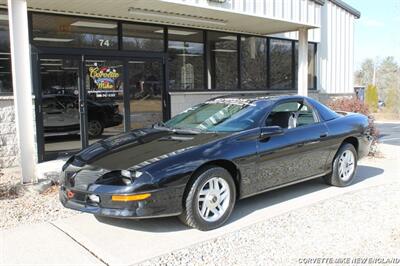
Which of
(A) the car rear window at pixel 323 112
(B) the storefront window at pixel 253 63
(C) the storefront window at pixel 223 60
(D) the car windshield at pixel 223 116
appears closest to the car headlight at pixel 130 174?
(D) the car windshield at pixel 223 116

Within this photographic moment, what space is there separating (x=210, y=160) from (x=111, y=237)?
4.34 ft

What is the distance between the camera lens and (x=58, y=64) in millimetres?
8758

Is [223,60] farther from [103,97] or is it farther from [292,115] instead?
[292,115]

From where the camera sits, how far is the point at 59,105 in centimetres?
877

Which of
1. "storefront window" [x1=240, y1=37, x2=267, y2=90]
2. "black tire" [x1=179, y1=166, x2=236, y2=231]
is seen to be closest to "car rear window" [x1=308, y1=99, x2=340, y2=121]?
"black tire" [x1=179, y1=166, x2=236, y2=231]

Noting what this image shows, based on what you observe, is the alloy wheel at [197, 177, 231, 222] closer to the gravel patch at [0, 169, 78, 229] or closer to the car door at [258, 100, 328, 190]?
the car door at [258, 100, 328, 190]

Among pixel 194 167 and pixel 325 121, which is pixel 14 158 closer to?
pixel 194 167

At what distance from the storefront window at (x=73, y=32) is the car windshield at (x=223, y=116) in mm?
4047

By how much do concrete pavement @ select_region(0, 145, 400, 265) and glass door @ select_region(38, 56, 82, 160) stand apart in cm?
391

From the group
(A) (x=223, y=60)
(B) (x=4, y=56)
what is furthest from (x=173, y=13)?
(B) (x=4, y=56)

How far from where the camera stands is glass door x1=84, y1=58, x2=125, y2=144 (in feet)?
30.2

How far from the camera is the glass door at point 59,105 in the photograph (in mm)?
8617

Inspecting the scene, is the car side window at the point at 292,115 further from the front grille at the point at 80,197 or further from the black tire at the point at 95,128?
the black tire at the point at 95,128

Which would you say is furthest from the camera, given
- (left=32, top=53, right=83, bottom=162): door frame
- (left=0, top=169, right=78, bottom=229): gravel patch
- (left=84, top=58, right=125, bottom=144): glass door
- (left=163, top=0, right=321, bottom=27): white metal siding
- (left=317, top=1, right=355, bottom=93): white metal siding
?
(left=317, top=1, right=355, bottom=93): white metal siding
